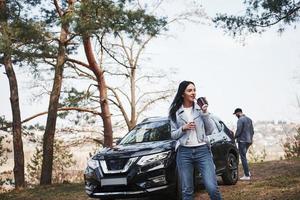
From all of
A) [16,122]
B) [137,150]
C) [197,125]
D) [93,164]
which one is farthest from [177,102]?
[16,122]

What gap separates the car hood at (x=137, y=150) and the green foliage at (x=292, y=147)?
13114 mm

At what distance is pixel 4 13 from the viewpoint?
14523 mm

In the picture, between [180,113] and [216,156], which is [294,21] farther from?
[180,113]

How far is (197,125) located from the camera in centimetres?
549

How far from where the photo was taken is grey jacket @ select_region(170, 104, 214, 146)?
5469 mm

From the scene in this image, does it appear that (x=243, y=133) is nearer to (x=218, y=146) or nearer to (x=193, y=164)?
(x=218, y=146)

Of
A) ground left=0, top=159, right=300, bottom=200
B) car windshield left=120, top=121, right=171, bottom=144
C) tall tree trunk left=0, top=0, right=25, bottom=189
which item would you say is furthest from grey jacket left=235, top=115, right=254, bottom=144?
tall tree trunk left=0, top=0, right=25, bottom=189

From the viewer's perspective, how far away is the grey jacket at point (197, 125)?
17.9ft

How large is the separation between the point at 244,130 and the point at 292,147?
9813 mm

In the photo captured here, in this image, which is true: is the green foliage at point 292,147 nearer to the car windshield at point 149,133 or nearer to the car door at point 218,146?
the car door at point 218,146

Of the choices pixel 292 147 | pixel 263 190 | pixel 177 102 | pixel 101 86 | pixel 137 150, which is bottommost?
pixel 263 190

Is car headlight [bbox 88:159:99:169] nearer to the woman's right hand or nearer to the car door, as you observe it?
the car door

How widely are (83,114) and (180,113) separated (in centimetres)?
2050

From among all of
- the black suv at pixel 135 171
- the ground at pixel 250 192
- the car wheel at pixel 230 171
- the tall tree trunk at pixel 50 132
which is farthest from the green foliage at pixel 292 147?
the black suv at pixel 135 171
